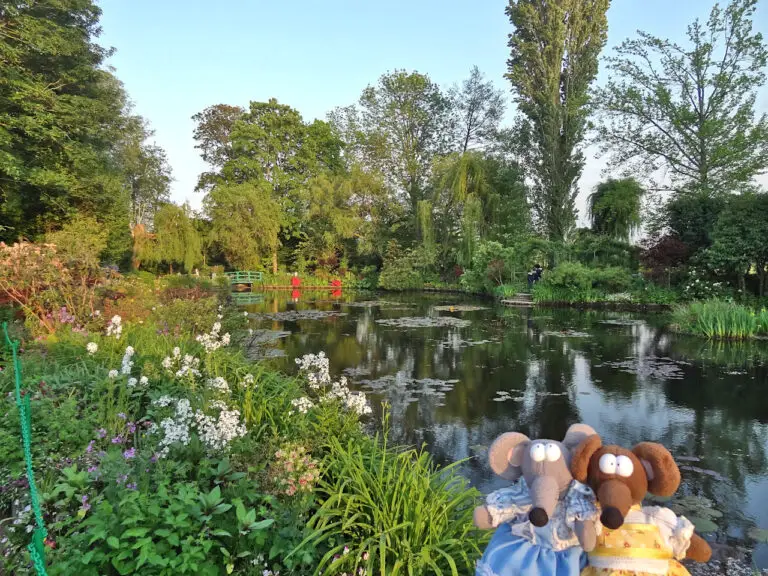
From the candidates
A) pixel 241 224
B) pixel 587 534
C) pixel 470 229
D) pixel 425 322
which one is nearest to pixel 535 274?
pixel 470 229

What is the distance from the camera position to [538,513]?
1228 mm

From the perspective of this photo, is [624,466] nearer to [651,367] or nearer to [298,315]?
[651,367]

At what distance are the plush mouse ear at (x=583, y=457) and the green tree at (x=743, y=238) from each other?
15600 millimetres

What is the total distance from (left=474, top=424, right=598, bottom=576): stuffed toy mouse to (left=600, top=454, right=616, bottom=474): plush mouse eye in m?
0.11

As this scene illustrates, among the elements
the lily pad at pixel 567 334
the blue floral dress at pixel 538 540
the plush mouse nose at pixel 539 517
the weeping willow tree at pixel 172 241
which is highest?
the weeping willow tree at pixel 172 241

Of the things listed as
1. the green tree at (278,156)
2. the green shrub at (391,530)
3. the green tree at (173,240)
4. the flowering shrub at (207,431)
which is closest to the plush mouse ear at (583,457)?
the green shrub at (391,530)

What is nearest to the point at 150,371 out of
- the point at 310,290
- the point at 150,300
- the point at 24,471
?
the point at 24,471

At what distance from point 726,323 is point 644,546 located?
37.2 feet

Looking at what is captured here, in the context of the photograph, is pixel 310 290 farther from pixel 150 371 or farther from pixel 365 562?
pixel 365 562

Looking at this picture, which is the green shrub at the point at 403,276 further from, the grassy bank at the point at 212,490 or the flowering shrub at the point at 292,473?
the flowering shrub at the point at 292,473

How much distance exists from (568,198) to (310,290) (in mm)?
15123

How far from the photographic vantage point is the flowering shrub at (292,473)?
2287 millimetres

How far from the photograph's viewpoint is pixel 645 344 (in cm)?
995

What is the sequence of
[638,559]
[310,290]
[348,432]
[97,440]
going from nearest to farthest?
1. [638,559]
2. [97,440]
3. [348,432]
4. [310,290]
